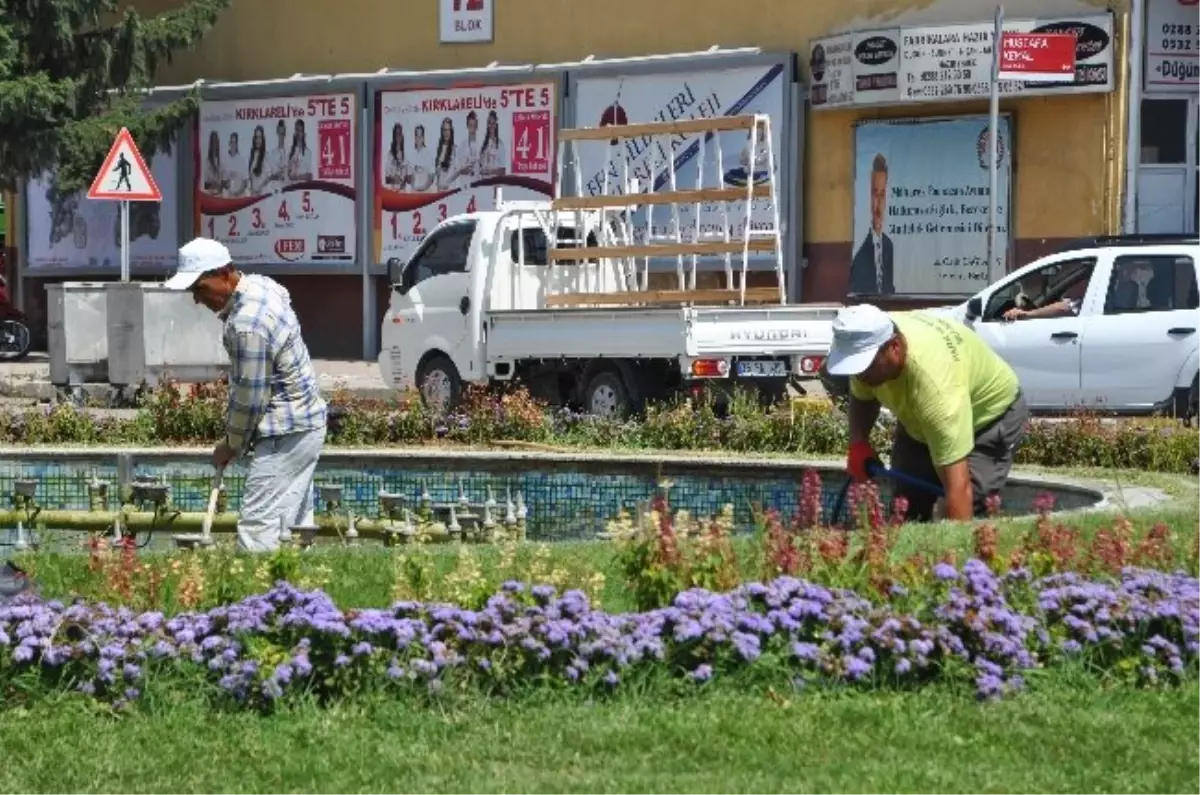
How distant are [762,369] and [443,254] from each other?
13.0ft

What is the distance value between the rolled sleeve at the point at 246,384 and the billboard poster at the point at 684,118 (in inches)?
644

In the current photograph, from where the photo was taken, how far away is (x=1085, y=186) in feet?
81.6

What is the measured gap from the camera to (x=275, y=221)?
108 feet

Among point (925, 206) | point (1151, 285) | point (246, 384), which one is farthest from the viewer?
point (925, 206)

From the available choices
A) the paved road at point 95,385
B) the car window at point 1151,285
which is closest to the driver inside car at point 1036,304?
A: the car window at point 1151,285

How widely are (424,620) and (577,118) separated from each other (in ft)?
74.9

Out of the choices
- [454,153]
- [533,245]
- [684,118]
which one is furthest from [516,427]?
[454,153]

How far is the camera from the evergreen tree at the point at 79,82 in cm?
2859

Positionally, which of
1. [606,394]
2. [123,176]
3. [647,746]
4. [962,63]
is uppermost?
[962,63]

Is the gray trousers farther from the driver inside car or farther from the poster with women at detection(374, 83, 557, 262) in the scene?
the poster with women at detection(374, 83, 557, 262)

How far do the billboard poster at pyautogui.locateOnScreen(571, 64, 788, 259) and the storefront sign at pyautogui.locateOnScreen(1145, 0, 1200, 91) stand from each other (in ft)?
14.9

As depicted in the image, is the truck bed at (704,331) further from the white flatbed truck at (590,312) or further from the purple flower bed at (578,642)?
the purple flower bed at (578,642)

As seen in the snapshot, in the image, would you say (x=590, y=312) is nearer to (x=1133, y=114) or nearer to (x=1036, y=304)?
(x=1036, y=304)

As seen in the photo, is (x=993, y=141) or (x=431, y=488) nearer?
(x=431, y=488)
